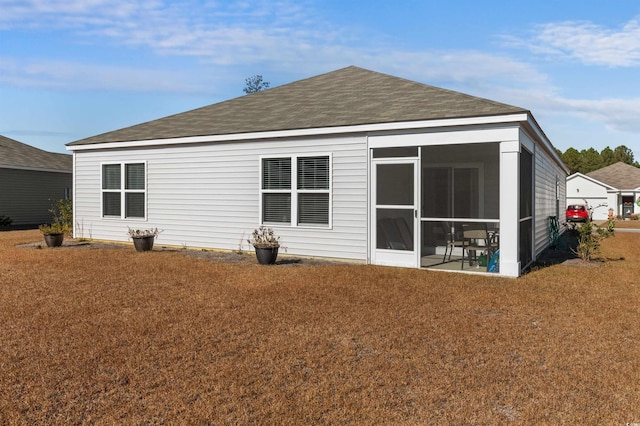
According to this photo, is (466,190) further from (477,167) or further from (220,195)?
(220,195)

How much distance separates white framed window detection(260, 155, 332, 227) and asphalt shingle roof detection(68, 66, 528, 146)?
35.0 inches

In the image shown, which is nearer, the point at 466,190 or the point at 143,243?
the point at 143,243

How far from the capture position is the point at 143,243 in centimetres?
1173

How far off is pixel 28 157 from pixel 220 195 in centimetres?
1877

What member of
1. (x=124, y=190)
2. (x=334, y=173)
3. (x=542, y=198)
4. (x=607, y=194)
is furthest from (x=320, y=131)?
(x=607, y=194)

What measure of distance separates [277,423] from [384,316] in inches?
118

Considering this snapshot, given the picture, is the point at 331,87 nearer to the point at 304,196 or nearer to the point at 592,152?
the point at 304,196

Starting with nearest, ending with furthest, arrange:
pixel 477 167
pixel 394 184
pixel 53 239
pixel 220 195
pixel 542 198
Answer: pixel 394 184 < pixel 220 195 < pixel 53 239 < pixel 477 167 < pixel 542 198

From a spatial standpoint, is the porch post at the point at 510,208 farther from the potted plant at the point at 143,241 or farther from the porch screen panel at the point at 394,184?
the potted plant at the point at 143,241

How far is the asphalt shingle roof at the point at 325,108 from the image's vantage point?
963 cm

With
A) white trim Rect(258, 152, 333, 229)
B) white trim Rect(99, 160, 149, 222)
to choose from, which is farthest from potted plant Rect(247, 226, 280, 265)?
white trim Rect(99, 160, 149, 222)

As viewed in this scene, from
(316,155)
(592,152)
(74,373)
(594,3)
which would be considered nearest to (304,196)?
(316,155)

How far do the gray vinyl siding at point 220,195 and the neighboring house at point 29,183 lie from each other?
10.9 metres

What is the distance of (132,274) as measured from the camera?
28.3 feet
